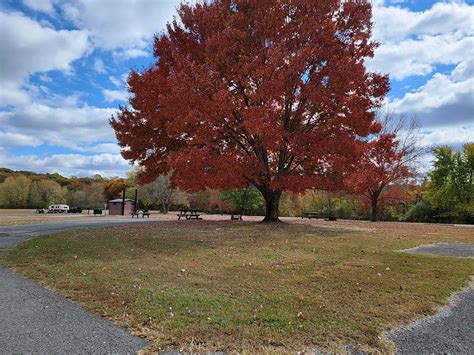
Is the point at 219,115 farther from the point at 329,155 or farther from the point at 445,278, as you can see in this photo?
the point at 445,278

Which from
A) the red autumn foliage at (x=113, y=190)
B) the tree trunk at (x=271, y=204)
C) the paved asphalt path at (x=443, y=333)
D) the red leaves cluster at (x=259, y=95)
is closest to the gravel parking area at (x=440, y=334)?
the paved asphalt path at (x=443, y=333)

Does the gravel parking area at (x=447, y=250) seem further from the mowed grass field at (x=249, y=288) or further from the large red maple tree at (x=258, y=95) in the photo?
the large red maple tree at (x=258, y=95)

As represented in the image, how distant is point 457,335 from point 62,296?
195 inches

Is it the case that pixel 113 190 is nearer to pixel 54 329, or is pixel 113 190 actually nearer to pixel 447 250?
pixel 447 250

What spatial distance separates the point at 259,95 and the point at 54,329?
1163 cm

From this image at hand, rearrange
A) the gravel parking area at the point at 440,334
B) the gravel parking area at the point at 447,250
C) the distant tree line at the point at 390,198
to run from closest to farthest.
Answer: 1. the gravel parking area at the point at 440,334
2. the gravel parking area at the point at 447,250
3. the distant tree line at the point at 390,198

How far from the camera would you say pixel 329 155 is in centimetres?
1521

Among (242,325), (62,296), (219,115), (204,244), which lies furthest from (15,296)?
(219,115)

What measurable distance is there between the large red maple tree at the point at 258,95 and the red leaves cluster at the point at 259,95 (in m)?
0.04

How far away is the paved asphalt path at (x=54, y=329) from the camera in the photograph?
11.1ft

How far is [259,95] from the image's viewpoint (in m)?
14.0

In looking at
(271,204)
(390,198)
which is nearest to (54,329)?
(271,204)

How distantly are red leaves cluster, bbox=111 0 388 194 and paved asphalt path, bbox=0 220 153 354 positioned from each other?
364 inches

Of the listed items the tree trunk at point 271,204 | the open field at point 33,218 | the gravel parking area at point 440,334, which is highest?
the tree trunk at point 271,204
